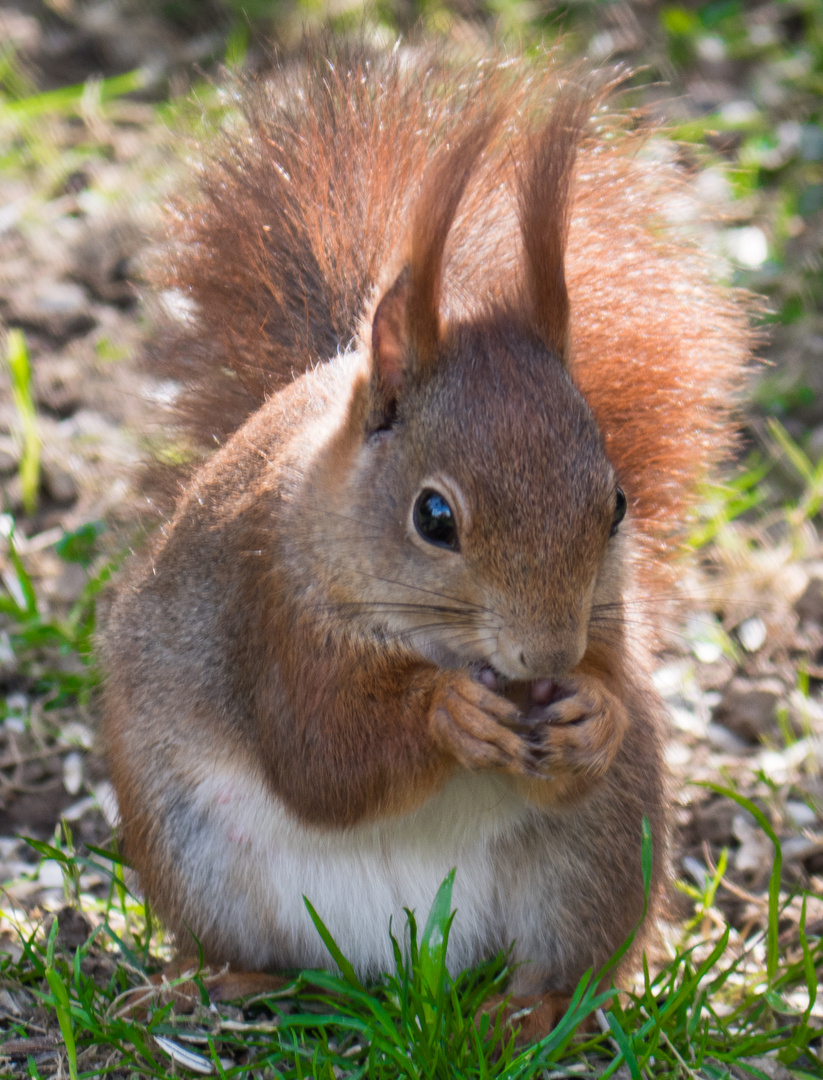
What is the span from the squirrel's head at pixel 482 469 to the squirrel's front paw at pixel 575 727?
0.08 metres

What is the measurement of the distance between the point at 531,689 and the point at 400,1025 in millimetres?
503

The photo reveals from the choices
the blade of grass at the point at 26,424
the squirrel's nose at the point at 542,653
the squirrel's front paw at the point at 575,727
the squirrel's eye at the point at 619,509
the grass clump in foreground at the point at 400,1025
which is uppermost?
the blade of grass at the point at 26,424

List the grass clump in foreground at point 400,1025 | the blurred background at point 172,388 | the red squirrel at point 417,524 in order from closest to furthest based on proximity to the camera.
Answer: the red squirrel at point 417,524
the grass clump in foreground at point 400,1025
the blurred background at point 172,388

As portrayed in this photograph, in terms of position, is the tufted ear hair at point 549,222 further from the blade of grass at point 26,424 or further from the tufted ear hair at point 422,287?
the blade of grass at point 26,424

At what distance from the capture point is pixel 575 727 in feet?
5.21

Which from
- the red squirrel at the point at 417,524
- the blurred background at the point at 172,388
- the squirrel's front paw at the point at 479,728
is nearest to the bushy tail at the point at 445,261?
the red squirrel at the point at 417,524

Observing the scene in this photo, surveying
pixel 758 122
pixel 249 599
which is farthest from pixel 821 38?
pixel 249 599

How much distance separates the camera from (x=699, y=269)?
2141 millimetres

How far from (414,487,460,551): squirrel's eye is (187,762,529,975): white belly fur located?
35 centimetres

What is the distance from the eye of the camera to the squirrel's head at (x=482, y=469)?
1.46m

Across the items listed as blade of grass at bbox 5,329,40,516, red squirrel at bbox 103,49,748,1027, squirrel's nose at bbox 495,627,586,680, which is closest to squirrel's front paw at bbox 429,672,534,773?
red squirrel at bbox 103,49,748,1027

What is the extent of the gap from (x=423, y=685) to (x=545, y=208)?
590mm

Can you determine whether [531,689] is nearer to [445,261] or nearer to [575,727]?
[575,727]

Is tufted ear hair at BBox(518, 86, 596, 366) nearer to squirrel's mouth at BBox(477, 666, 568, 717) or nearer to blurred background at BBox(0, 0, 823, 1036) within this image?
squirrel's mouth at BBox(477, 666, 568, 717)
